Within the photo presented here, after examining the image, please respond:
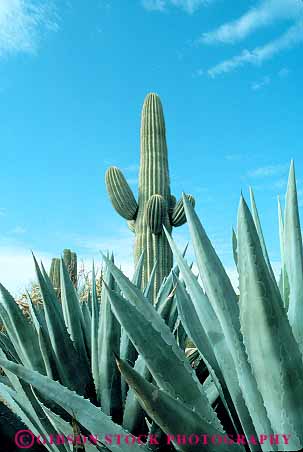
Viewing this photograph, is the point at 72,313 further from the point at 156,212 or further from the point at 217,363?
the point at 156,212

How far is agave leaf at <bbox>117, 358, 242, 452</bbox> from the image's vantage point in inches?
26.5

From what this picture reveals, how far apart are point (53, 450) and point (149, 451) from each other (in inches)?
13.1

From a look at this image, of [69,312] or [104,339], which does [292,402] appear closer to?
[104,339]

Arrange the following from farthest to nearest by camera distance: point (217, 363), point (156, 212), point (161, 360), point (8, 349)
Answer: point (156, 212) → point (8, 349) → point (217, 363) → point (161, 360)

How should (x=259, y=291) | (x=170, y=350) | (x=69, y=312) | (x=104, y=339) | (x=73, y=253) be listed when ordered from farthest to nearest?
(x=73, y=253) → (x=69, y=312) → (x=104, y=339) → (x=170, y=350) → (x=259, y=291)

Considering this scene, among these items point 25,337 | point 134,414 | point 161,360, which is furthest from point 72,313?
point 161,360

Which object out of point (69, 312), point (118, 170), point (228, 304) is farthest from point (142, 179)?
point (228, 304)

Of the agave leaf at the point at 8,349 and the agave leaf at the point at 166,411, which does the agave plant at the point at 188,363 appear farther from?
the agave leaf at the point at 8,349

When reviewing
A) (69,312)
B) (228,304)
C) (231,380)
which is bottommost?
(231,380)

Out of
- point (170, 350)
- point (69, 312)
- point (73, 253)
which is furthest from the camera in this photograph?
point (73, 253)

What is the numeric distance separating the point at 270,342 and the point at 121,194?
8310 millimetres

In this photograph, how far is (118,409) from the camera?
1.15 meters

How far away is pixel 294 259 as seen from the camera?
0.94 meters

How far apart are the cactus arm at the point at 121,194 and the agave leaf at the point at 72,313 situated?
24.4ft
